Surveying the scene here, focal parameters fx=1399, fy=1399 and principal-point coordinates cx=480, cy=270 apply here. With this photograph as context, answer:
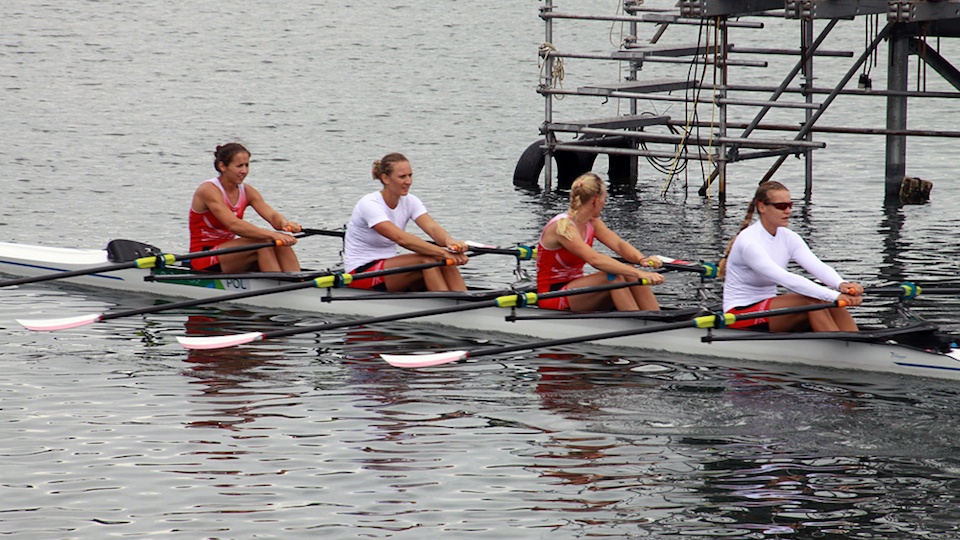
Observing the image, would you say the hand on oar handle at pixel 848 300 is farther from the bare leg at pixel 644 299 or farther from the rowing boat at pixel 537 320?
the bare leg at pixel 644 299

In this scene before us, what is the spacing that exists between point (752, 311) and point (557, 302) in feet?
6.05

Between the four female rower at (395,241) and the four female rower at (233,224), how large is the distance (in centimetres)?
80

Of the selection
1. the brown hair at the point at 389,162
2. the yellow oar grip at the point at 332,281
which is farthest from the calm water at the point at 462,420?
the brown hair at the point at 389,162

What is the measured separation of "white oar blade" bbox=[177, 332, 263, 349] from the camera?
12.1 metres

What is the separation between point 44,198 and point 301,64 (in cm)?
2168

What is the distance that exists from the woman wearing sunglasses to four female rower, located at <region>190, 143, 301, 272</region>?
4663 millimetres

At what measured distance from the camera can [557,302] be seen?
1273 centimetres

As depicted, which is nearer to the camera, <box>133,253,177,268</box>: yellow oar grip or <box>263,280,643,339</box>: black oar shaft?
<box>263,280,643,339</box>: black oar shaft

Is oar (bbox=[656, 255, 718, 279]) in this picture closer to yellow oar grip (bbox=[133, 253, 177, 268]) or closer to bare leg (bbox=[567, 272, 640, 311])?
bare leg (bbox=[567, 272, 640, 311])

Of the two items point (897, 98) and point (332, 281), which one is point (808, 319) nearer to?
point (332, 281)

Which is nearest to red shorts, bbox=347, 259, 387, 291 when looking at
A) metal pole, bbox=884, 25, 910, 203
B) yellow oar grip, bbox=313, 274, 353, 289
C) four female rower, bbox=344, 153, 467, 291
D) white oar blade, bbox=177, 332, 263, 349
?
four female rower, bbox=344, 153, 467, 291

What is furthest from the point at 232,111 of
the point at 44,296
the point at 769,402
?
the point at 769,402

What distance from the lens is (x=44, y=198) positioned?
22.6 metres

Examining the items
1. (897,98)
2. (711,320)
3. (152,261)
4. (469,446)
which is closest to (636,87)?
(897,98)
